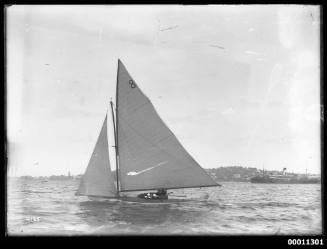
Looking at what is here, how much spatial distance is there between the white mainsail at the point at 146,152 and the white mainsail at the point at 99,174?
0.83 m

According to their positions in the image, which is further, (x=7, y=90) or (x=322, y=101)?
(x=7, y=90)

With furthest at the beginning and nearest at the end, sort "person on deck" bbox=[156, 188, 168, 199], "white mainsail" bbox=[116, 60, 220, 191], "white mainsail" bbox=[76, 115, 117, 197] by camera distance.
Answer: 1. "person on deck" bbox=[156, 188, 168, 199]
2. "white mainsail" bbox=[76, 115, 117, 197]
3. "white mainsail" bbox=[116, 60, 220, 191]

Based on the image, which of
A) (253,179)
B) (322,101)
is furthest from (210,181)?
(253,179)

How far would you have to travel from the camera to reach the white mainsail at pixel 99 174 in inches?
927

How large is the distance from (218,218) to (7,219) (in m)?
9.11

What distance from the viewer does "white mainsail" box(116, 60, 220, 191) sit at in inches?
894

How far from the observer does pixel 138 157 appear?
23.5 meters

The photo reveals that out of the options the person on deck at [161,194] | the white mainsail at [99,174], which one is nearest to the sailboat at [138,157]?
the white mainsail at [99,174]
